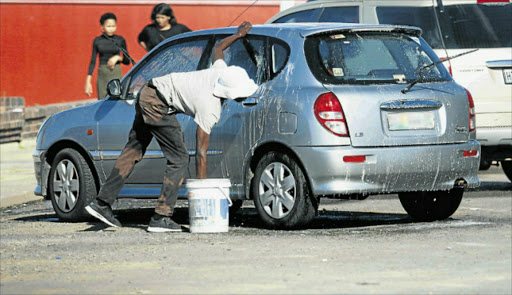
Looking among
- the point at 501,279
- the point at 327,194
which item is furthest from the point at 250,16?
the point at 501,279

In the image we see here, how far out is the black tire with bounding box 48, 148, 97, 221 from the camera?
11.1 metres

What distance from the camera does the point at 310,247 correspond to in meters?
8.68

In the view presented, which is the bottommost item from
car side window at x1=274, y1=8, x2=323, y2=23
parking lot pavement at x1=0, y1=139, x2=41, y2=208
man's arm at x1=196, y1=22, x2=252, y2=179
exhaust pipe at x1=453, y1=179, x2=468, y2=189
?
parking lot pavement at x1=0, y1=139, x2=41, y2=208

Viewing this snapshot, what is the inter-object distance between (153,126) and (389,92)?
1.83 metres

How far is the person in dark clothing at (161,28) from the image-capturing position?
1553 centimetres

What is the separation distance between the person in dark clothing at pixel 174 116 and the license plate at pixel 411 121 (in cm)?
107

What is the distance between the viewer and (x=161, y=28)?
1575 cm

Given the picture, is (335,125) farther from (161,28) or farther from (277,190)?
(161,28)

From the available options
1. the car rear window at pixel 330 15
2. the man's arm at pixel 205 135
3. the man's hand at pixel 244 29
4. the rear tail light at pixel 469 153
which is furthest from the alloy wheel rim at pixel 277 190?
the car rear window at pixel 330 15

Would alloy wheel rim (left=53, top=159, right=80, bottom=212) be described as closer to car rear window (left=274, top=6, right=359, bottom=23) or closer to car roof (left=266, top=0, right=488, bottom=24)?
car roof (left=266, top=0, right=488, bottom=24)

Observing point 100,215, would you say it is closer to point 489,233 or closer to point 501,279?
point 489,233

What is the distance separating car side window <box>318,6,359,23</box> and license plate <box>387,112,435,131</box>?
355 cm

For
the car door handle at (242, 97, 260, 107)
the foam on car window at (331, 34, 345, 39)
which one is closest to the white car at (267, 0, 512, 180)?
the foam on car window at (331, 34, 345, 39)

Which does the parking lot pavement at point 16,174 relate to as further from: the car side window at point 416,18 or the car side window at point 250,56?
the car side window at point 416,18
